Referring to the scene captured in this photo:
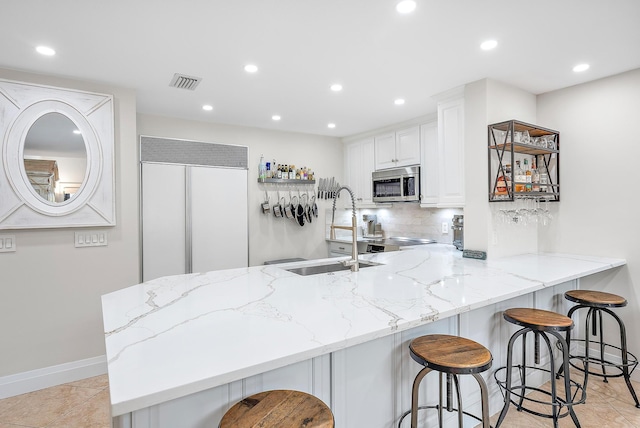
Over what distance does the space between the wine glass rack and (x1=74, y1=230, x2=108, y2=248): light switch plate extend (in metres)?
3.22

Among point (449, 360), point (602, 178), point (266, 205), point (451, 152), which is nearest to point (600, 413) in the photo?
point (449, 360)

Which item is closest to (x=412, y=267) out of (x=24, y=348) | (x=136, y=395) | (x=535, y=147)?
(x=535, y=147)

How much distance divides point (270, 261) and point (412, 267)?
7.60ft

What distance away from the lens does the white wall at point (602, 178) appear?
2.62m

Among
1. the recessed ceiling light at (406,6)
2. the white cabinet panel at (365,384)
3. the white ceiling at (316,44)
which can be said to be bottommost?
the white cabinet panel at (365,384)

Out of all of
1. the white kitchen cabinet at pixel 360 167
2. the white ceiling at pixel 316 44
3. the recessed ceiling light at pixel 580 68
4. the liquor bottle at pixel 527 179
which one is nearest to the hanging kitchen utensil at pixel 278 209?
the white kitchen cabinet at pixel 360 167

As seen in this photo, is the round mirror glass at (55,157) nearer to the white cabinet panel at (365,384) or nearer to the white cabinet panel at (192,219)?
the white cabinet panel at (192,219)

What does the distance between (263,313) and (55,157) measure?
7.90 feet

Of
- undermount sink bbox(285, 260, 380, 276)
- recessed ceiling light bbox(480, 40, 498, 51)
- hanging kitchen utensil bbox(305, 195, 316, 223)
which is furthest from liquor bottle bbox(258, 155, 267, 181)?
recessed ceiling light bbox(480, 40, 498, 51)

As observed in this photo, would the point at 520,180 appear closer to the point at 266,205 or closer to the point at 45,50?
the point at 266,205

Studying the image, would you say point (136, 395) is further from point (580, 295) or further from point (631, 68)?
point (631, 68)

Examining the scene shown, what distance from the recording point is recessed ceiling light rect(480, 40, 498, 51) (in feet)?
7.11

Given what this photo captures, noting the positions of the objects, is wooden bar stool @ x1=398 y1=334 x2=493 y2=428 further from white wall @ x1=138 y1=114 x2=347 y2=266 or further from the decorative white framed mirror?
white wall @ x1=138 y1=114 x2=347 y2=266

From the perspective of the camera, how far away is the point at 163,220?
358cm
